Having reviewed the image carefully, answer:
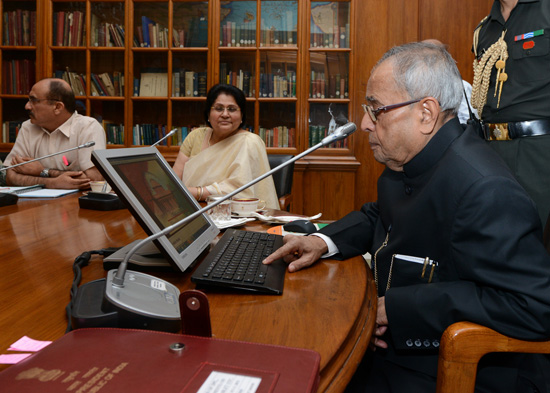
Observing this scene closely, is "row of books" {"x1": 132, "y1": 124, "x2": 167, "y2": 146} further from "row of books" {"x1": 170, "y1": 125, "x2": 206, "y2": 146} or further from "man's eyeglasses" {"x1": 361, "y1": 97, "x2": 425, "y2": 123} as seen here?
"man's eyeglasses" {"x1": 361, "y1": 97, "x2": 425, "y2": 123}

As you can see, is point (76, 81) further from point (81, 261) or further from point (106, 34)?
point (81, 261)

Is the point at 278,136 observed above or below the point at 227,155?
above

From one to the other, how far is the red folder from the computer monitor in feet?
1.04

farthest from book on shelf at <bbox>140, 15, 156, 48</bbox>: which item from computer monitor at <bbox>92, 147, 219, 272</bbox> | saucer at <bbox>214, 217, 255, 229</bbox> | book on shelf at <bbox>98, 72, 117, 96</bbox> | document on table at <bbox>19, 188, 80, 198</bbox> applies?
computer monitor at <bbox>92, 147, 219, 272</bbox>

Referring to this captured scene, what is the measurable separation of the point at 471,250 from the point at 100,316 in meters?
0.66

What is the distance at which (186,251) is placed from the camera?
0.94 meters

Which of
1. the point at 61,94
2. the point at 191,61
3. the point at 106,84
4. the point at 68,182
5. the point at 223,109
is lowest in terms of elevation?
the point at 68,182

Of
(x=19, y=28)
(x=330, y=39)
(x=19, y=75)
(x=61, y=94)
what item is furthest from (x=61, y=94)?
(x=330, y=39)

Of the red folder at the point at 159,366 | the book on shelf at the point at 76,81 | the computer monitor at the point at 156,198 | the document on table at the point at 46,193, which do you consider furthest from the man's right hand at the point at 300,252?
the book on shelf at the point at 76,81

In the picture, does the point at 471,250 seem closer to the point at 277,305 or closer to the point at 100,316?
the point at 277,305

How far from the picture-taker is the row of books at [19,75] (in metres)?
3.97

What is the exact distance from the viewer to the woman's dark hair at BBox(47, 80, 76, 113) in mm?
2858

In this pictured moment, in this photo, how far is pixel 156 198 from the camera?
98 centimetres

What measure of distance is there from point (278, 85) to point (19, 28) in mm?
2312
